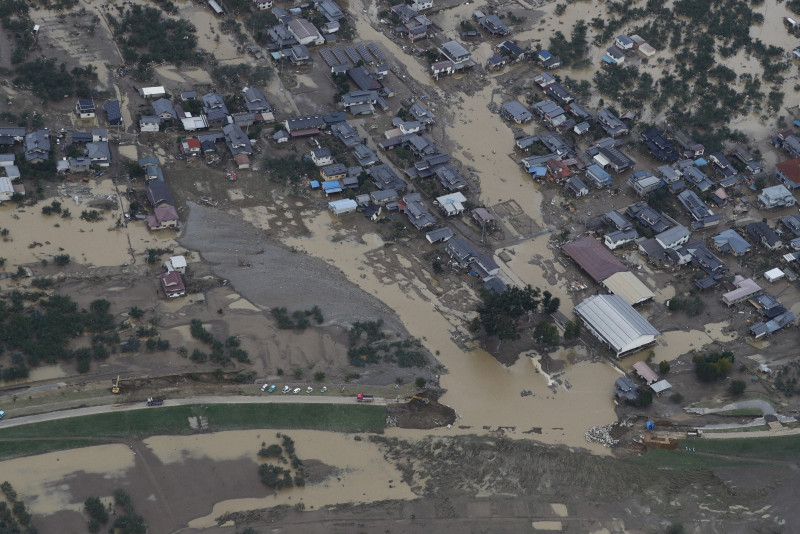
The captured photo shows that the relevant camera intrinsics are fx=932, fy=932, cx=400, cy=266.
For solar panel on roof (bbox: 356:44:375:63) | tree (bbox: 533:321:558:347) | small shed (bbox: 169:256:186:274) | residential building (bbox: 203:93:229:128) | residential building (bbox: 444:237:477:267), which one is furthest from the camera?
solar panel on roof (bbox: 356:44:375:63)

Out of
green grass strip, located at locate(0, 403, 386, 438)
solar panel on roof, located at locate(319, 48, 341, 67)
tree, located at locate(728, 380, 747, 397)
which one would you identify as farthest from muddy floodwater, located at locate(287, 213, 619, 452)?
solar panel on roof, located at locate(319, 48, 341, 67)

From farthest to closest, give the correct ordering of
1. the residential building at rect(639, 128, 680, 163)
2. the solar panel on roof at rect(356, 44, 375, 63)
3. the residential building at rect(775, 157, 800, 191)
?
the solar panel on roof at rect(356, 44, 375, 63) → the residential building at rect(639, 128, 680, 163) → the residential building at rect(775, 157, 800, 191)

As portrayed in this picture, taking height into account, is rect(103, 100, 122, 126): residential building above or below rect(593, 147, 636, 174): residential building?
below

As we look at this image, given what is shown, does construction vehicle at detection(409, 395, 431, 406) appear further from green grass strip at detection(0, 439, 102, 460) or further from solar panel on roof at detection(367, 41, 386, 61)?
solar panel on roof at detection(367, 41, 386, 61)

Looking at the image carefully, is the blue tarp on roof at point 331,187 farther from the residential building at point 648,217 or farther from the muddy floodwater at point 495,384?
the residential building at point 648,217

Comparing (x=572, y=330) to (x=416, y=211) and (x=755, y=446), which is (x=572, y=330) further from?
(x=416, y=211)

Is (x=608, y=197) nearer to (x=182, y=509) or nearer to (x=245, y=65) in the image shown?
(x=245, y=65)

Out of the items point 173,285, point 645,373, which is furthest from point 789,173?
point 173,285
